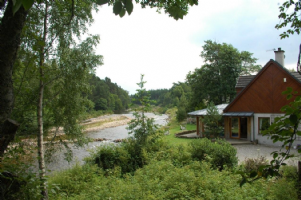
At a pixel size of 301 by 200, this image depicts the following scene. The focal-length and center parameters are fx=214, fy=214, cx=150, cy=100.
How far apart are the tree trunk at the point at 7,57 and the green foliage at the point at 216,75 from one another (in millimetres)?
27089

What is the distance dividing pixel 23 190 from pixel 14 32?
2.12 meters

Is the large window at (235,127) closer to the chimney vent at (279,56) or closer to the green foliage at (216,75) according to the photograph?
the chimney vent at (279,56)

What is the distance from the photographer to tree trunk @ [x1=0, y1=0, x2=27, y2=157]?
8.21ft

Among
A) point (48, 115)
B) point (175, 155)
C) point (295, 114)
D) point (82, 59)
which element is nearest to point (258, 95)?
point (175, 155)

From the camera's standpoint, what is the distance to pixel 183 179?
6.28 m

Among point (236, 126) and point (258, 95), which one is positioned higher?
point (258, 95)

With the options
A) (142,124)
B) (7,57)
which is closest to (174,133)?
(142,124)

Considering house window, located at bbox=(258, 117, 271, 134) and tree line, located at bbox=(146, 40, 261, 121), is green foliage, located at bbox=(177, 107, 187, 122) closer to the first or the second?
tree line, located at bbox=(146, 40, 261, 121)

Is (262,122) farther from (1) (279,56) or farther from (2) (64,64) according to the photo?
(2) (64,64)

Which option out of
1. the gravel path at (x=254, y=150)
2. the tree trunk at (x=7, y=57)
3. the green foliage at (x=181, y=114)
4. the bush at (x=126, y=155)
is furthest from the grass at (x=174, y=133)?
the tree trunk at (x=7, y=57)

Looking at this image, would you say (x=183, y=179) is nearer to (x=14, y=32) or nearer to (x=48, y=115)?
(x=14, y=32)

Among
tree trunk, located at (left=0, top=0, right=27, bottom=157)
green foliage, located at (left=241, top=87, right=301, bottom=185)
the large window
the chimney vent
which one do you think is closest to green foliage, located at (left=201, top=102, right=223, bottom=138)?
the large window

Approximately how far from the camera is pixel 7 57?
253cm

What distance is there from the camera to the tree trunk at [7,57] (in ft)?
8.21
